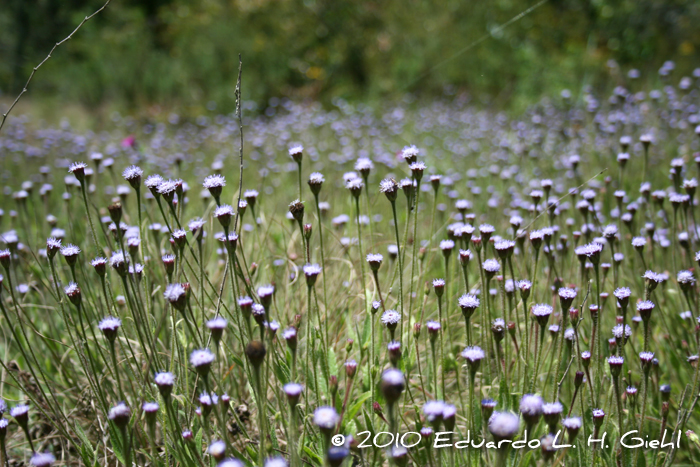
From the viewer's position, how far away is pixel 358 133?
6.63 meters

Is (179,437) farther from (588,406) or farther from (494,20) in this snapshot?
(494,20)

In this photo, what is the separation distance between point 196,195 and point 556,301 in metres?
3.68

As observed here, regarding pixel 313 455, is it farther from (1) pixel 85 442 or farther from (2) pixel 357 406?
(1) pixel 85 442

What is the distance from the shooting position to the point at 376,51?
37.6 feet

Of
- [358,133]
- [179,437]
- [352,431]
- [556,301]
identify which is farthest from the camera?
[358,133]

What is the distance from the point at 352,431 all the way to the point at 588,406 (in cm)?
86

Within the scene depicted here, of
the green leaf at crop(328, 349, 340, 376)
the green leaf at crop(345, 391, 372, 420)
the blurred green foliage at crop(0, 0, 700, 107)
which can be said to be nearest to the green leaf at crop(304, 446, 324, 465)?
the green leaf at crop(345, 391, 372, 420)

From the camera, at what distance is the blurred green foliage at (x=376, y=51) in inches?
363

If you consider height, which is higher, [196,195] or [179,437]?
[196,195]

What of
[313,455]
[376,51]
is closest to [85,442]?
[313,455]

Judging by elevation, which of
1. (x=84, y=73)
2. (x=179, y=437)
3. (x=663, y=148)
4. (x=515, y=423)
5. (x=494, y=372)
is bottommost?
(x=494, y=372)

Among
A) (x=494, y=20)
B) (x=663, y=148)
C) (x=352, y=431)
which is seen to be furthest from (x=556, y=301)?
(x=494, y=20)

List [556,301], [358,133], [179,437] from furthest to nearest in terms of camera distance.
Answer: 1. [358,133]
2. [556,301]
3. [179,437]

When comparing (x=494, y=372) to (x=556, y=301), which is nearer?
(x=494, y=372)
